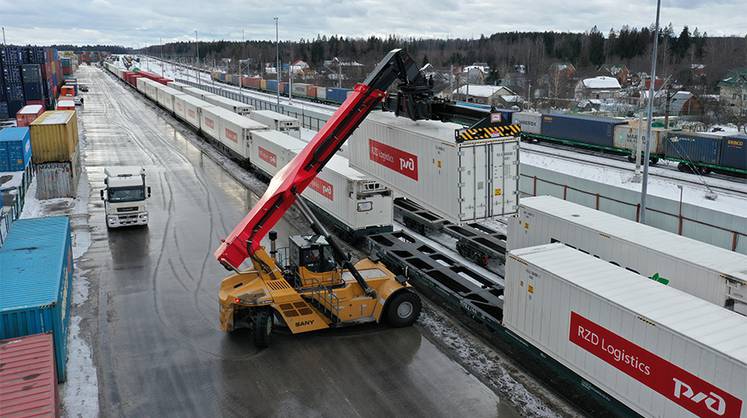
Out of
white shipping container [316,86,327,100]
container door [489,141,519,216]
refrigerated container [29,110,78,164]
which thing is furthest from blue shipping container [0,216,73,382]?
white shipping container [316,86,327,100]

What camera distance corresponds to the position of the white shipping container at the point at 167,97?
243ft

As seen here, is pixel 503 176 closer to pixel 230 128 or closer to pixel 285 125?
pixel 285 125

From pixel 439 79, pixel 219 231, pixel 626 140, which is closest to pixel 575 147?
pixel 626 140

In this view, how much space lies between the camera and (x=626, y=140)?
45.9 m

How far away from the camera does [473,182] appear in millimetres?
16812

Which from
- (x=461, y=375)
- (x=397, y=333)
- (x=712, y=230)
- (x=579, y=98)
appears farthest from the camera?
(x=579, y=98)

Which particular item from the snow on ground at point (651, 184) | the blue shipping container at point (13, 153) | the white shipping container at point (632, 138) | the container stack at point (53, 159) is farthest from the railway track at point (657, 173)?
the blue shipping container at point (13, 153)

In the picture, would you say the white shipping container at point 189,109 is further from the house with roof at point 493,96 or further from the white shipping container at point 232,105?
the house with roof at point 493,96

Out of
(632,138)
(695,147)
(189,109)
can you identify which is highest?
(189,109)

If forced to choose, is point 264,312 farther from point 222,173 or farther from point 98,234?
point 222,173

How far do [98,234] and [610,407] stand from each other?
2357 centimetres

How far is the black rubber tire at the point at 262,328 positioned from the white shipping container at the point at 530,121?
42650 mm

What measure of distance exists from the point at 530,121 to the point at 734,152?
19898mm

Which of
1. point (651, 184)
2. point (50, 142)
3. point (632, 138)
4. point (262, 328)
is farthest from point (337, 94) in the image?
point (262, 328)
